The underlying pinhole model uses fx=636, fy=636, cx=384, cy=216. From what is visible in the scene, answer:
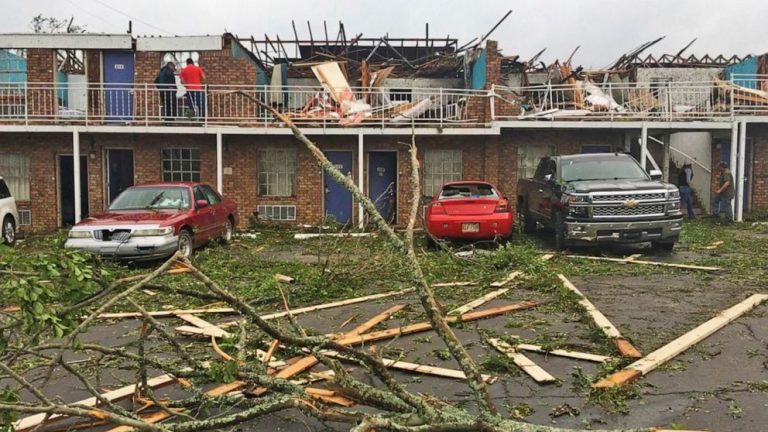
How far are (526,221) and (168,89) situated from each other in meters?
9.87

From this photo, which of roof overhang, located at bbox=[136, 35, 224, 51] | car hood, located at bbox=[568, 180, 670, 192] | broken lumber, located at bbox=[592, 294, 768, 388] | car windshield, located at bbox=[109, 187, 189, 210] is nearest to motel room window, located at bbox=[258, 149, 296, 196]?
roof overhang, located at bbox=[136, 35, 224, 51]

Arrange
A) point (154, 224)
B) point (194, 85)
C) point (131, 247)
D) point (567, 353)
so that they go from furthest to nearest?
point (194, 85) < point (154, 224) < point (131, 247) < point (567, 353)

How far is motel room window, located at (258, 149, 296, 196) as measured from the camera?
1823 cm

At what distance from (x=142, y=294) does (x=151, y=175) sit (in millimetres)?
10473

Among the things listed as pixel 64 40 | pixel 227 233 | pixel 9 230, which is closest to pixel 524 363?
pixel 227 233

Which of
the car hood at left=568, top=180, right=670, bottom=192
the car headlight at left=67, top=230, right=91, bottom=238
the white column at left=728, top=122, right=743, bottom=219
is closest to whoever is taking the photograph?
the car headlight at left=67, top=230, right=91, bottom=238

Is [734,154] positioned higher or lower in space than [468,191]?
higher

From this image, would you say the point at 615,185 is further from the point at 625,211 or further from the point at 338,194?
the point at 338,194

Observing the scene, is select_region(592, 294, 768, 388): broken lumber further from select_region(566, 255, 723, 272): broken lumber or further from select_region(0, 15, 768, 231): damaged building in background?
select_region(0, 15, 768, 231): damaged building in background

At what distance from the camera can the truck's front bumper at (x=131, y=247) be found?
10.4 m

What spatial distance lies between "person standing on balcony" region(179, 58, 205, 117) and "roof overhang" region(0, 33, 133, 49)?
231 cm

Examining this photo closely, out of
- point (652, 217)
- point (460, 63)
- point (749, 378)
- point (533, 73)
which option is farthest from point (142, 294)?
point (533, 73)

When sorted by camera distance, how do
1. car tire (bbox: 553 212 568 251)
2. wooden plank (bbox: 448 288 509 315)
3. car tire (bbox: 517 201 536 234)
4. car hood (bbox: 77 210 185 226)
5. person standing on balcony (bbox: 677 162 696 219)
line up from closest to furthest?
wooden plank (bbox: 448 288 509 315) → car hood (bbox: 77 210 185 226) → car tire (bbox: 553 212 568 251) → car tire (bbox: 517 201 536 234) → person standing on balcony (bbox: 677 162 696 219)

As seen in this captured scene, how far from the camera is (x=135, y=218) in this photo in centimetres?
1094
